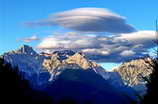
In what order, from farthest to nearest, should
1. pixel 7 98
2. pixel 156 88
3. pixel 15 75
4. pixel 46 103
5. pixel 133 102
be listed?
pixel 46 103, pixel 15 75, pixel 7 98, pixel 156 88, pixel 133 102

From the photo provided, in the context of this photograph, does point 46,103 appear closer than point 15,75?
No

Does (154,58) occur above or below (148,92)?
above

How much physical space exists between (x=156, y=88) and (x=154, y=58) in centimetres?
301

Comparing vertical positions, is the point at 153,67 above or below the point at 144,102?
above

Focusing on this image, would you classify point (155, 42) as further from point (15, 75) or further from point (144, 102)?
point (15, 75)

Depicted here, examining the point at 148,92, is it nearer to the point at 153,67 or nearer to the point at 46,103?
the point at 153,67

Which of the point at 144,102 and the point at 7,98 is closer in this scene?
the point at 144,102

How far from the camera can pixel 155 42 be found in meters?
35.8

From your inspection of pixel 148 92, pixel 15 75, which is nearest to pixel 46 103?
pixel 15 75

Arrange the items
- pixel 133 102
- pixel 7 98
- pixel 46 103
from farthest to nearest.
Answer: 1. pixel 46 103
2. pixel 7 98
3. pixel 133 102

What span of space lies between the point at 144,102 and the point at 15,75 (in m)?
29.7

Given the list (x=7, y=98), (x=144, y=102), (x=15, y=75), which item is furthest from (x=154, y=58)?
(x=15, y=75)

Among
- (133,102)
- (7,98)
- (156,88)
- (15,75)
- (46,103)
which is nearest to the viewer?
(133,102)

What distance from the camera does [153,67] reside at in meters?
35.5
